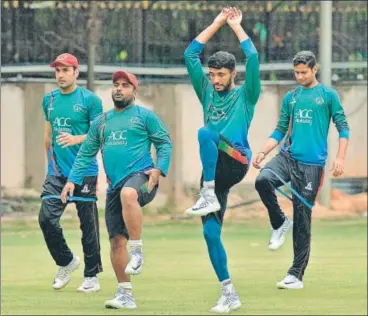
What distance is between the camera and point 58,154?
1784 cm

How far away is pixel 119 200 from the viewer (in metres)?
16.4

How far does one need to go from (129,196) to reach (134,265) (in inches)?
25.5

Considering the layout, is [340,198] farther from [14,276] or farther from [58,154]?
Answer: [58,154]

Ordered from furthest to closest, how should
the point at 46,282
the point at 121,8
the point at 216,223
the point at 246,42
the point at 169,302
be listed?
the point at 121,8 → the point at 46,282 → the point at 169,302 → the point at 216,223 → the point at 246,42

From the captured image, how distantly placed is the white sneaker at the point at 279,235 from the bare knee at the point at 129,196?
2.14 metres

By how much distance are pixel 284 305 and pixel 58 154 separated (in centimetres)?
629

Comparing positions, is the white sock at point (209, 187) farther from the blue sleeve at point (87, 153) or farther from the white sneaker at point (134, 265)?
the blue sleeve at point (87, 153)

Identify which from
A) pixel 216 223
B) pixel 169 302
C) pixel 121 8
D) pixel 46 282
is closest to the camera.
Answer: pixel 216 223

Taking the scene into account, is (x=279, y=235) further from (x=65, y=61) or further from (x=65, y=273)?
(x=65, y=61)

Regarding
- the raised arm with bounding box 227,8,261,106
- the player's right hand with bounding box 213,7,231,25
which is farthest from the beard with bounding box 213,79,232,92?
the player's right hand with bounding box 213,7,231,25

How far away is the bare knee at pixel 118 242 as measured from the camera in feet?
55.9

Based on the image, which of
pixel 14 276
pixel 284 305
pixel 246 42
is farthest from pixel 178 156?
pixel 246 42

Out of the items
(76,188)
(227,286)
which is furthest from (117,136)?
(227,286)

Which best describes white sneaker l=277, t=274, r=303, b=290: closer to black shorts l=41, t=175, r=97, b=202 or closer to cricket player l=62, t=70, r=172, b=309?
black shorts l=41, t=175, r=97, b=202
